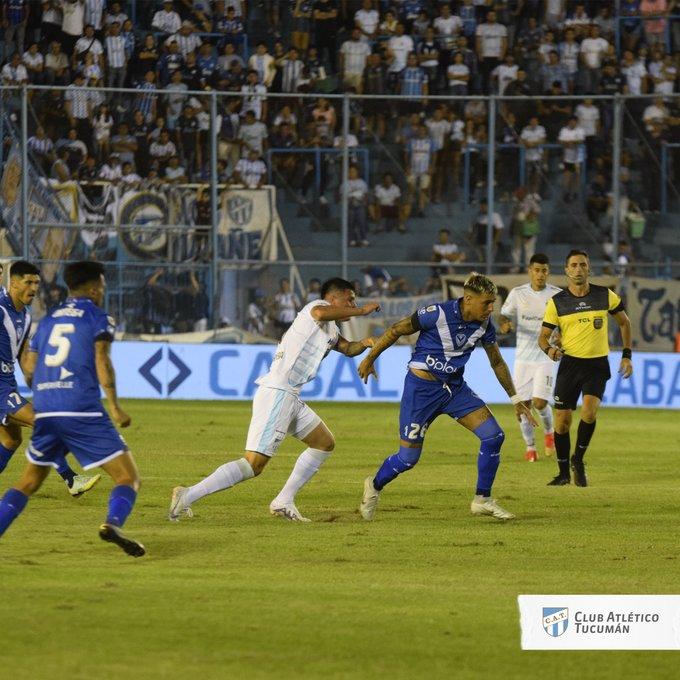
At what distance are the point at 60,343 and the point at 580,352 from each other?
666 centimetres

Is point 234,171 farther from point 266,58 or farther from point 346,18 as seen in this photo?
point 346,18

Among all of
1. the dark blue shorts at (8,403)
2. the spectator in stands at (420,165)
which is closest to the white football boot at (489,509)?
the dark blue shorts at (8,403)

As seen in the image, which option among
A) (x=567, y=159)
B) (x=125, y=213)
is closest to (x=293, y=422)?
(x=125, y=213)

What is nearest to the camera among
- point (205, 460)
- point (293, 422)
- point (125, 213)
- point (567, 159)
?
point (293, 422)

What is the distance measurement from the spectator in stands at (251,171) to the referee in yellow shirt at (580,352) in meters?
11.7

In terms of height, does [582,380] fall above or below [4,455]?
above

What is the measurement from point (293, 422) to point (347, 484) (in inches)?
117

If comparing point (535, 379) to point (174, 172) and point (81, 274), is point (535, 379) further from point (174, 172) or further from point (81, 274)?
point (174, 172)

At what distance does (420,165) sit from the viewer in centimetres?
2598

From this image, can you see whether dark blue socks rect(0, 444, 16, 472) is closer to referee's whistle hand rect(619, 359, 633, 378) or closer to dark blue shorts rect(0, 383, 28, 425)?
dark blue shorts rect(0, 383, 28, 425)

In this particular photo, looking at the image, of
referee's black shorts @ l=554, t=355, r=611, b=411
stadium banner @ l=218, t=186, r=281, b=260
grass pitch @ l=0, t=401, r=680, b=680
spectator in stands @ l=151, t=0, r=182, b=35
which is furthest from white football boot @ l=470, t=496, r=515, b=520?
spectator in stands @ l=151, t=0, r=182, b=35

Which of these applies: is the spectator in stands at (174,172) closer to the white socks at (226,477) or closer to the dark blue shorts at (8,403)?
the dark blue shorts at (8,403)

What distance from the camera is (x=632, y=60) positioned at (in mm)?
29984

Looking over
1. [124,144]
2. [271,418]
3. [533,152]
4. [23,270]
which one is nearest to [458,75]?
[533,152]
